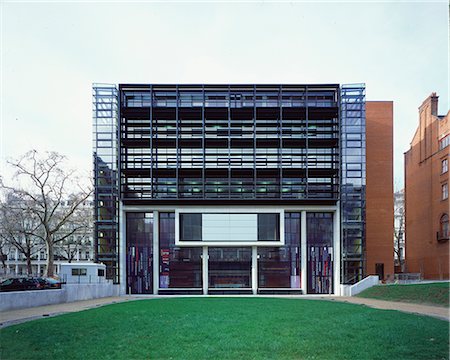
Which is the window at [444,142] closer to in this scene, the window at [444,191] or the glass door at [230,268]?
the window at [444,191]

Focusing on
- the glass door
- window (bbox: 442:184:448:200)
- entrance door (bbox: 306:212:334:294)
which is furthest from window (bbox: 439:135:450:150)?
the glass door

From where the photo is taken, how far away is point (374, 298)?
35.0m

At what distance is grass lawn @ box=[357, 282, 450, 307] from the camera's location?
26.8 meters

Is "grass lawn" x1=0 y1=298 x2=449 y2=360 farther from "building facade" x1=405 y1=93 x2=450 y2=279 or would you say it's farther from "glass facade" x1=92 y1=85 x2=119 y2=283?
"building facade" x1=405 y1=93 x2=450 y2=279

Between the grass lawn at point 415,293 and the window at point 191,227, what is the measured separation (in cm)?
→ 1814

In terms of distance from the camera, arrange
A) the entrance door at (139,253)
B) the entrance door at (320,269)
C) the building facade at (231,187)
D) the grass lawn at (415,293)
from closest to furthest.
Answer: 1. the grass lawn at (415,293)
2. the building facade at (231,187)
3. the entrance door at (320,269)
4. the entrance door at (139,253)

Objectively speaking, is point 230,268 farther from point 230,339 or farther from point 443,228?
point 230,339

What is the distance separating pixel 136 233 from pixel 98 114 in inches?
563

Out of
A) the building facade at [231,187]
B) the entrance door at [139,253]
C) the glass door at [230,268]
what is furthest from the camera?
the glass door at [230,268]

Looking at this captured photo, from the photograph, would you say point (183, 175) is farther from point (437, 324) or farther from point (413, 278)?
point (437, 324)

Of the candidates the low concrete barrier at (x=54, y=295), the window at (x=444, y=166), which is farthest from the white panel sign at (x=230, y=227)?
the window at (x=444, y=166)

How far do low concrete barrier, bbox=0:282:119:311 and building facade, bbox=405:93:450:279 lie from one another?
38.0 metres

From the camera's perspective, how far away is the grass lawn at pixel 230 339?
1010 cm

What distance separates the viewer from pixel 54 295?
28469mm
